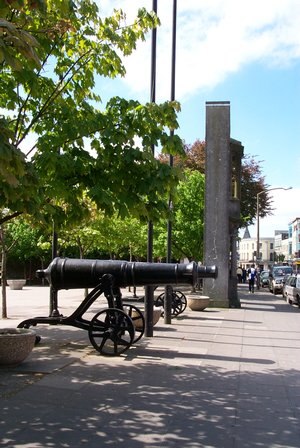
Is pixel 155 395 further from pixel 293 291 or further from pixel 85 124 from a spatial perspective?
pixel 293 291

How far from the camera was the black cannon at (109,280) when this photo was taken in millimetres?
9289

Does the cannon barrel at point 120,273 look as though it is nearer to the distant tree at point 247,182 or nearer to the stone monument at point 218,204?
the stone monument at point 218,204

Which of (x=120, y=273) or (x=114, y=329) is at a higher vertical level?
(x=120, y=273)

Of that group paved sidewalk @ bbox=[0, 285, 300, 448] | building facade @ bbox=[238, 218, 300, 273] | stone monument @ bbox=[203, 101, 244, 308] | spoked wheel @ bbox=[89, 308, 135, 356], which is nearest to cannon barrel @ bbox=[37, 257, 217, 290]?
spoked wheel @ bbox=[89, 308, 135, 356]

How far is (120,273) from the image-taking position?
9.68m

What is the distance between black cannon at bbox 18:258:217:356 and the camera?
9289 millimetres

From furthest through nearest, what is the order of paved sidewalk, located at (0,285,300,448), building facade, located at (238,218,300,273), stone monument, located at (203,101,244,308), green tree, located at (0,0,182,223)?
1. building facade, located at (238,218,300,273)
2. stone monument, located at (203,101,244,308)
3. green tree, located at (0,0,182,223)
4. paved sidewalk, located at (0,285,300,448)

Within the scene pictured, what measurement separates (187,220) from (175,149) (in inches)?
855

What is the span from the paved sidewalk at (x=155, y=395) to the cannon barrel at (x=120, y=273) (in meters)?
1.32

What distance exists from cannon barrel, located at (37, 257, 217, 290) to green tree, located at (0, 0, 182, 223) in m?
1.46

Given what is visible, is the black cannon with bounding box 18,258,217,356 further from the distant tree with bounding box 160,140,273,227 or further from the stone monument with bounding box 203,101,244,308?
the distant tree with bounding box 160,140,273,227

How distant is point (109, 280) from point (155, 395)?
10.7 feet

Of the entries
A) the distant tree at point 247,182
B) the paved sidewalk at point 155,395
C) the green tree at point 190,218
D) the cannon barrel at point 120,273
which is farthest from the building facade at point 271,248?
the cannon barrel at point 120,273

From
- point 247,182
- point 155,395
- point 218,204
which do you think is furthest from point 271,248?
point 155,395
